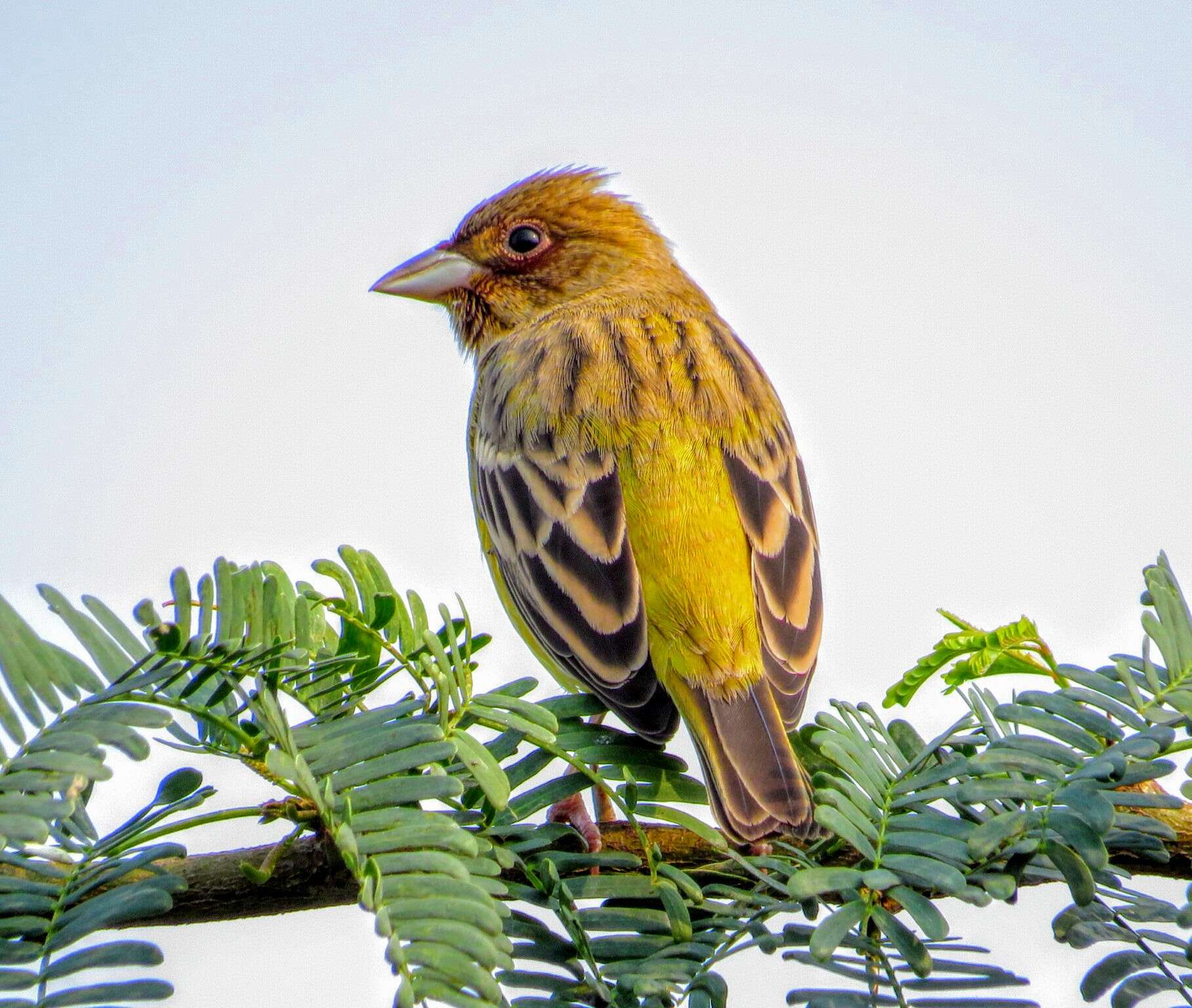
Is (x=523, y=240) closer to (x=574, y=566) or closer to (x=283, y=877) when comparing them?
(x=574, y=566)

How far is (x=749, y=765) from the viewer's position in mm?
2639

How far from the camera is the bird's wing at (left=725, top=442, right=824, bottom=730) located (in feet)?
10.4

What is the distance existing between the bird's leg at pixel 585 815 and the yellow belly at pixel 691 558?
0.47 metres

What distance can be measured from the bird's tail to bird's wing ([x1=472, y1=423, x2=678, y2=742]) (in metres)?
0.09

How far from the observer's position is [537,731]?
1786 millimetres

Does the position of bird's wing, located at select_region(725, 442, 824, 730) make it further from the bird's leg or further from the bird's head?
the bird's head

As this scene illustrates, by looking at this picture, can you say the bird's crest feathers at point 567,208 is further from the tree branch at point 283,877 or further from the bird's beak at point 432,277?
the tree branch at point 283,877

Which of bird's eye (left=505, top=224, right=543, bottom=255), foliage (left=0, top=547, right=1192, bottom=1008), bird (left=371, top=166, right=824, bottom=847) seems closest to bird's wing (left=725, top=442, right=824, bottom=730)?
bird (left=371, top=166, right=824, bottom=847)

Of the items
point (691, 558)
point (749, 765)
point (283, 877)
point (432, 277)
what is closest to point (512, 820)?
point (283, 877)

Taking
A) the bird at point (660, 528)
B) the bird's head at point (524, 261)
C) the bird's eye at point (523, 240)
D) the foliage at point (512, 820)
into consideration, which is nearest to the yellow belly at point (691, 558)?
the bird at point (660, 528)

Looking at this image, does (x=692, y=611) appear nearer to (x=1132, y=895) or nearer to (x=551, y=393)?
(x=551, y=393)

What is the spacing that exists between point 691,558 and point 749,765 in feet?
2.61

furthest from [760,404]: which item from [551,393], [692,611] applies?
[692,611]

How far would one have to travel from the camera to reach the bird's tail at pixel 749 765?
238 centimetres
